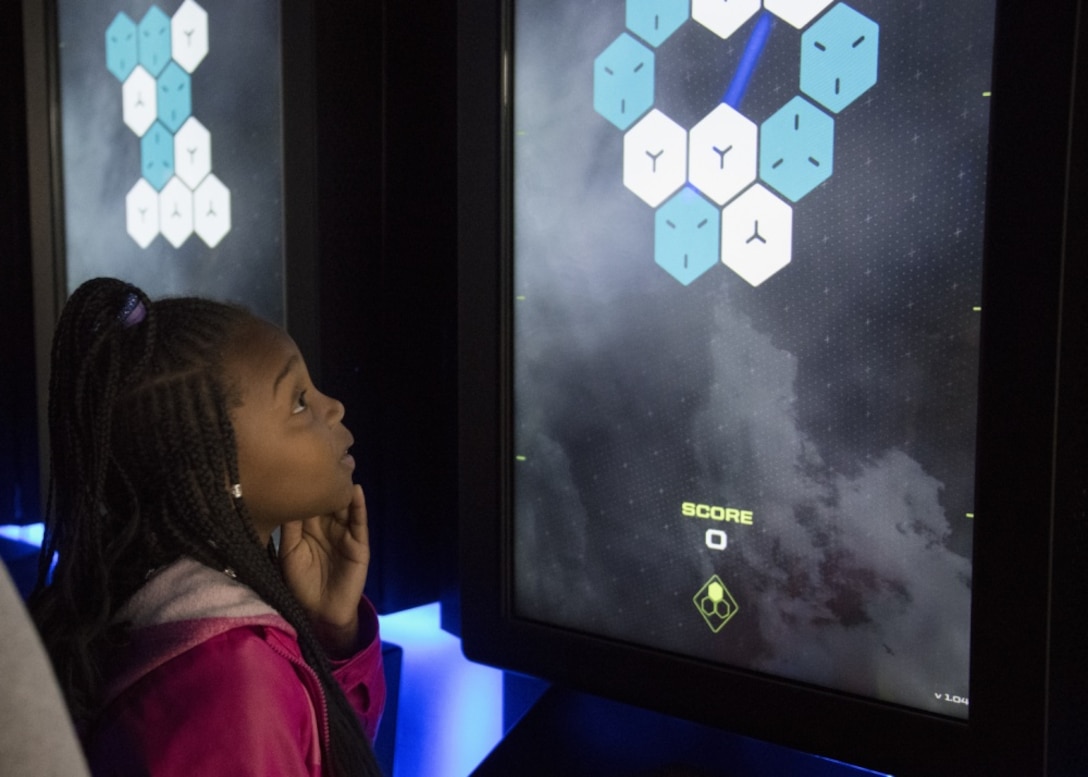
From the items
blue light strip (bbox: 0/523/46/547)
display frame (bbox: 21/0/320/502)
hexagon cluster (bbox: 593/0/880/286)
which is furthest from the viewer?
blue light strip (bbox: 0/523/46/547)

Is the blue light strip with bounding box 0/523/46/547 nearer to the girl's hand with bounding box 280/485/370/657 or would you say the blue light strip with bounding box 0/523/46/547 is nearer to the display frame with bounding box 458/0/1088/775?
the girl's hand with bounding box 280/485/370/657

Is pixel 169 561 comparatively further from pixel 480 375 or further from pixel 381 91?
pixel 381 91

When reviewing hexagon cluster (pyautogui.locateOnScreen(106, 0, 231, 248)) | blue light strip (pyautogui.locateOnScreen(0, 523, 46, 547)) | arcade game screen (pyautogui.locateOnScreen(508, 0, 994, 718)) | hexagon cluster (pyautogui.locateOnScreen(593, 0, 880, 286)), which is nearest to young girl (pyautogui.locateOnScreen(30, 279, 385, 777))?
arcade game screen (pyautogui.locateOnScreen(508, 0, 994, 718))

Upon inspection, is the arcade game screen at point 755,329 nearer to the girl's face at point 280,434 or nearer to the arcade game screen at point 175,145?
the girl's face at point 280,434

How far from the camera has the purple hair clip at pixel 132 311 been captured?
0.82 meters

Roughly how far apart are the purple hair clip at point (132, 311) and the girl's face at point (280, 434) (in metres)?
0.07

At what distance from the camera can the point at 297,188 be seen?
111 centimetres

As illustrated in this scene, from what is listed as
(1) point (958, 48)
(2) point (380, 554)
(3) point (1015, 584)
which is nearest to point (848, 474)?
(3) point (1015, 584)

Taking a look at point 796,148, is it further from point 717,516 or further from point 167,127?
point 167,127

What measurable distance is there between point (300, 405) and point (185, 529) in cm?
13

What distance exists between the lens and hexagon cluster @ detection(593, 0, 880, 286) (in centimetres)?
74

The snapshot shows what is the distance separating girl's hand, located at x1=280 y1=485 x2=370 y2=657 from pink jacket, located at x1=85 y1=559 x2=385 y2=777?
17cm

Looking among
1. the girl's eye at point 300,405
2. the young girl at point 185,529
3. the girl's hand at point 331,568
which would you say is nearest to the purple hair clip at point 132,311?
the young girl at point 185,529

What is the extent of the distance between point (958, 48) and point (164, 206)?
96 cm
